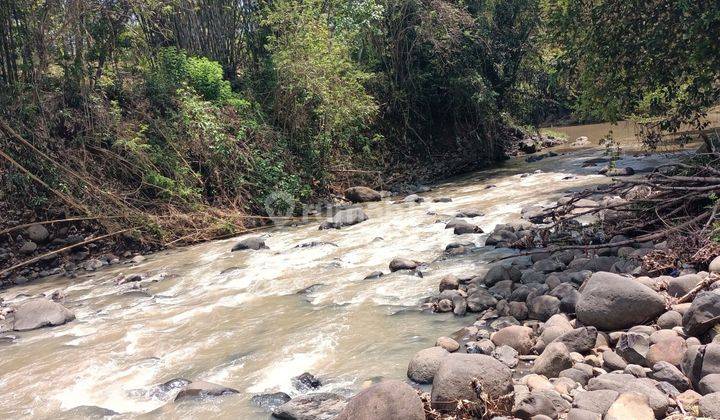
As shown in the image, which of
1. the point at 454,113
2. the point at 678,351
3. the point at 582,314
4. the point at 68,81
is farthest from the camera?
the point at 454,113

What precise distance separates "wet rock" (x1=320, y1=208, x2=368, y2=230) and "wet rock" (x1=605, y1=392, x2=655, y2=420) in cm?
813

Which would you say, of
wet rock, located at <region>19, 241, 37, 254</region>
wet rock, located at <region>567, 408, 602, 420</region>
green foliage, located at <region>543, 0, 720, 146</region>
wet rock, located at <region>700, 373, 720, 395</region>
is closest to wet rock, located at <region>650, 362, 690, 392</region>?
wet rock, located at <region>700, 373, 720, 395</region>

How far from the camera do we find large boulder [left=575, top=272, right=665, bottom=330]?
4.45 metres

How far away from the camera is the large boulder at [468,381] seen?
12.2ft

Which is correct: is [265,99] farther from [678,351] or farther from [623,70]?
[678,351]

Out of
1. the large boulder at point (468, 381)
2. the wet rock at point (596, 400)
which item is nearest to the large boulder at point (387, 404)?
the large boulder at point (468, 381)

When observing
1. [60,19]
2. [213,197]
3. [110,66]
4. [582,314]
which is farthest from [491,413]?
[110,66]

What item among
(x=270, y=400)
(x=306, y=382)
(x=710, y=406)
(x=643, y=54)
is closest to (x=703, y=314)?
(x=710, y=406)

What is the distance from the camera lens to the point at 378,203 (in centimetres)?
1373

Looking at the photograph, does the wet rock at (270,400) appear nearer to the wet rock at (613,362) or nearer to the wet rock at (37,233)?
the wet rock at (613,362)

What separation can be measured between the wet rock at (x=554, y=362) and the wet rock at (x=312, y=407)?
54.3 inches

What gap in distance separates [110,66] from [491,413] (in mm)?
12554

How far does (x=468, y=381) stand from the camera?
3758 mm

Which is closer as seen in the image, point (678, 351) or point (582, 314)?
point (678, 351)
